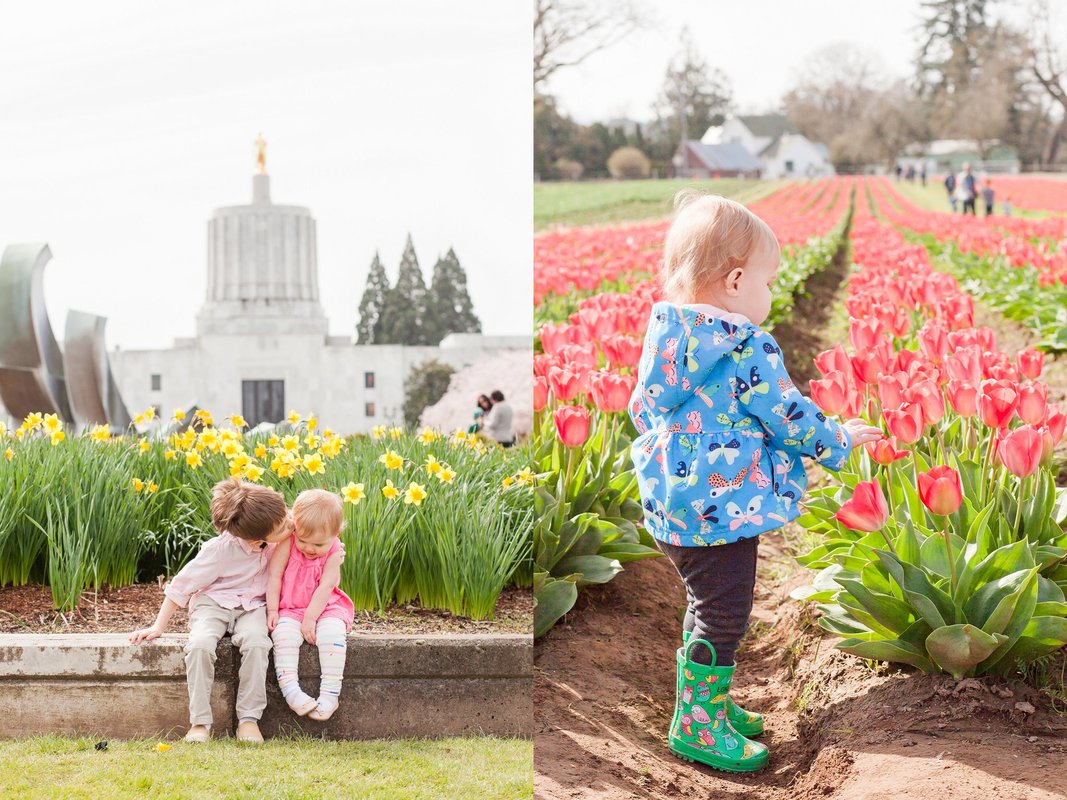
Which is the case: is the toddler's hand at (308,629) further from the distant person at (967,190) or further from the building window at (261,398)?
the distant person at (967,190)

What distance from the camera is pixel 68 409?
507 cm

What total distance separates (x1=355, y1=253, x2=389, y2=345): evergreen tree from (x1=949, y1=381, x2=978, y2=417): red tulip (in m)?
4.06

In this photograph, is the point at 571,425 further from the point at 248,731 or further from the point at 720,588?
the point at 248,731

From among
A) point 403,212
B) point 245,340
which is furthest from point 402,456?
point 245,340

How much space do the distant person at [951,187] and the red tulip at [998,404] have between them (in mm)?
14689

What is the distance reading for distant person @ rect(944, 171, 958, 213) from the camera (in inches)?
627

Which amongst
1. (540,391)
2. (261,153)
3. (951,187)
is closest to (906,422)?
(540,391)

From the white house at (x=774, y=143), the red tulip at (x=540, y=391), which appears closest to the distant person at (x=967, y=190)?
the white house at (x=774, y=143)

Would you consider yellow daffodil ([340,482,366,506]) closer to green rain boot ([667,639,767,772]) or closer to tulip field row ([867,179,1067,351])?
green rain boot ([667,639,767,772])

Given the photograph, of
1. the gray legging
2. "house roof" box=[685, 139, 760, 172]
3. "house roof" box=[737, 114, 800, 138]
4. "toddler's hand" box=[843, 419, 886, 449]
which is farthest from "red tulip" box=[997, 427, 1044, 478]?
"house roof" box=[737, 114, 800, 138]

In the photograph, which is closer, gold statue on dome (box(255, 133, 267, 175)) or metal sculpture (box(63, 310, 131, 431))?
gold statue on dome (box(255, 133, 267, 175))

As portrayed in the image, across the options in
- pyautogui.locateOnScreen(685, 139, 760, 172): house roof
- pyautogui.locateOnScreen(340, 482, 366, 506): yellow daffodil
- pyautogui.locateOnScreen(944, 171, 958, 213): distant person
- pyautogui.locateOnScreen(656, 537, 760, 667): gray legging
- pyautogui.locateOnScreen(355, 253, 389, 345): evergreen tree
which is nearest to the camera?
pyautogui.locateOnScreen(656, 537, 760, 667): gray legging

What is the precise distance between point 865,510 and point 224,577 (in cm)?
154

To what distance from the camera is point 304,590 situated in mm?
2691
